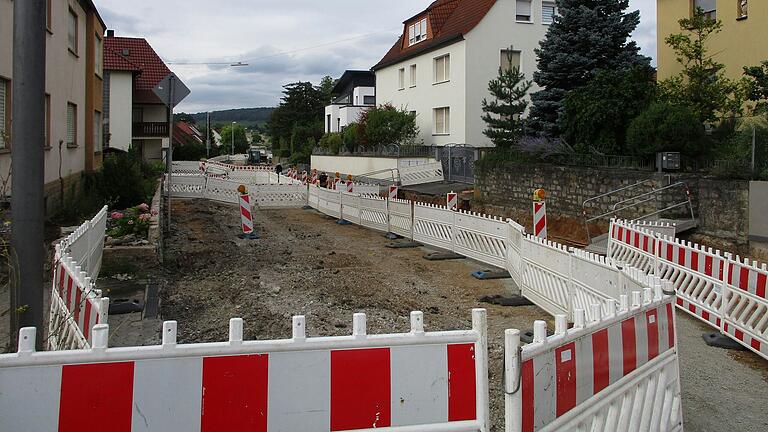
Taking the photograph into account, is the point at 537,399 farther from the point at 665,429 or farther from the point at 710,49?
the point at 710,49

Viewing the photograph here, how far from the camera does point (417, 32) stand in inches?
1567

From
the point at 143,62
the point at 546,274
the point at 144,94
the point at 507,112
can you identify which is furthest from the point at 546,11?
the point at 143,62

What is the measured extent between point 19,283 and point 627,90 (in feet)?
58.9

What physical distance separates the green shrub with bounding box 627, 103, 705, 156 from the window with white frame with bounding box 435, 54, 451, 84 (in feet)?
61.4

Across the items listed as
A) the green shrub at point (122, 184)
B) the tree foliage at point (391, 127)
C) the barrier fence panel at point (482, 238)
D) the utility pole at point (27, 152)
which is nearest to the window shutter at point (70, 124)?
the green shrub at point (122, 184)

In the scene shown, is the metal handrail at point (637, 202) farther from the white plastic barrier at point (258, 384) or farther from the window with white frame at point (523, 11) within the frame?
the window with white frame at point (523, 11)

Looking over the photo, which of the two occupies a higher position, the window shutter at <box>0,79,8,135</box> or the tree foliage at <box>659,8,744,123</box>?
the tree foliage at <box>659,8,744,123</box>

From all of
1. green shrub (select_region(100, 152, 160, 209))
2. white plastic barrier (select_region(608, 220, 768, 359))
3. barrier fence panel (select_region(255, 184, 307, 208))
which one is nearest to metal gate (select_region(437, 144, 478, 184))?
barrier fence panel (select_region(255, 184, 307, 208))

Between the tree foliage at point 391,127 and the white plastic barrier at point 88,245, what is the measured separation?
2728 cm

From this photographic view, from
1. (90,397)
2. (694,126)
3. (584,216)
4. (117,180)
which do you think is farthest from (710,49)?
(90,397)

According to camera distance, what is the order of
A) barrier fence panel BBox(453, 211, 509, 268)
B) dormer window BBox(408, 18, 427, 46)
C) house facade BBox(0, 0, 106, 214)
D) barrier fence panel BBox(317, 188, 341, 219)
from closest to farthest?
house facade BBox(0, 0, 106, 214) < barrier fence panel BBox(453, 211, 509, 268) < barrier fence panel BBox(317, 188, 341, 219) < dormer window BBox(408, 18, 427, 46)

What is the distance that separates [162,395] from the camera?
9.93 ft

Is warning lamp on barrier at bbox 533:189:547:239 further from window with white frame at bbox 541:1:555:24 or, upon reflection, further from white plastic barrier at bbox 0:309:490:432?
window with white frame at bbox 541:1:555:24

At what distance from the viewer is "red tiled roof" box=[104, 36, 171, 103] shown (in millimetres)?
50312
